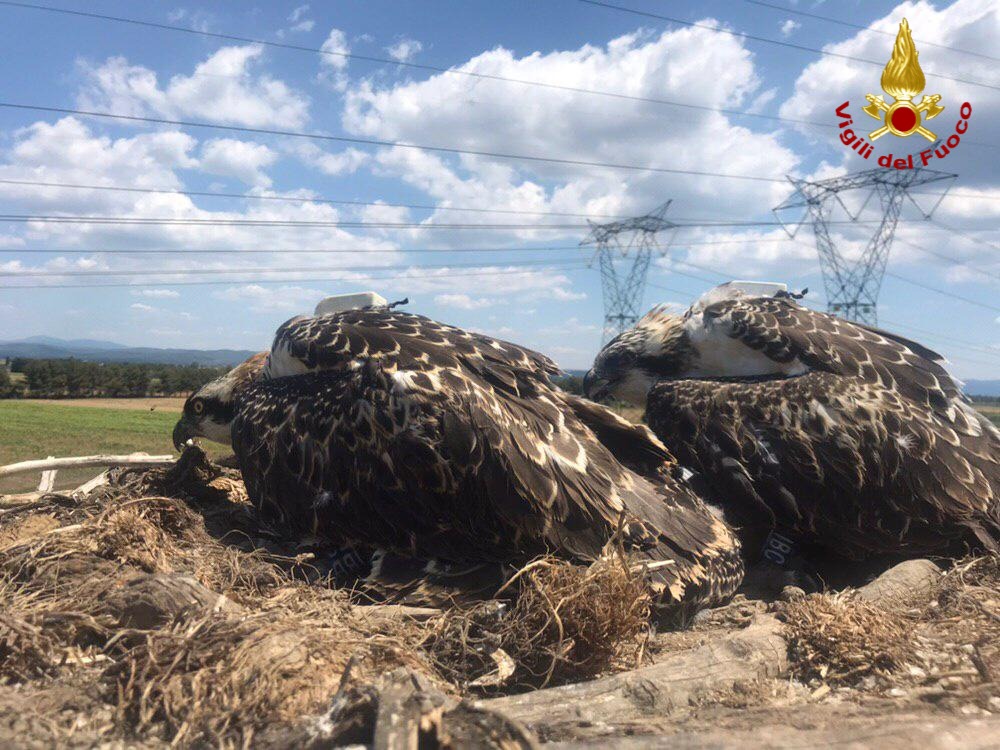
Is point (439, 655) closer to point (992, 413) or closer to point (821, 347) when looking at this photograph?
point (821, 347)

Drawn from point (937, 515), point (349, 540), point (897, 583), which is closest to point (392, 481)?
point (349, 540)

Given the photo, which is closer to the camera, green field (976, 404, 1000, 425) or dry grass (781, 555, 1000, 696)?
dry grass (781, 555, 1000, 696)

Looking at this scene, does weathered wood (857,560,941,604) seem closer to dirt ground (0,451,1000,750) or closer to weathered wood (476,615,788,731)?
dirt ground (0,451,1000,750)

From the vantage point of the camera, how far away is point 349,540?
11.7 feet

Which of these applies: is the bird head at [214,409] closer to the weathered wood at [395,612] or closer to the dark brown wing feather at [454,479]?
the dark brown wing feather at [454,479]

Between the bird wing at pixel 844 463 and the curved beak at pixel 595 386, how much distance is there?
1.08 metres

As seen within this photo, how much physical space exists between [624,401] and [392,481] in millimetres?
2594

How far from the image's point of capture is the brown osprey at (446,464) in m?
3.26

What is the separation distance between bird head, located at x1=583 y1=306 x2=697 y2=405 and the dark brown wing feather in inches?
56.8

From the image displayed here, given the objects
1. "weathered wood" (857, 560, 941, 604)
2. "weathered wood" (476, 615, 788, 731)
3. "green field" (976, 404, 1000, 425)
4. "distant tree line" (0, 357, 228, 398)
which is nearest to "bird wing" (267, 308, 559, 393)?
"weathered wood" (476, 615, 788, 731)

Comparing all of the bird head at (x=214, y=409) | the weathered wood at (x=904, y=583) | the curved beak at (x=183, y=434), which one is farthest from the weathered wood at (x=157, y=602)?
the weathered wood at (x=904, y=583)

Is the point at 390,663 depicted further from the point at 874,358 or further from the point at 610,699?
the point at 874,358

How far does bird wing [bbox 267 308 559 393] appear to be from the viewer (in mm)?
3605

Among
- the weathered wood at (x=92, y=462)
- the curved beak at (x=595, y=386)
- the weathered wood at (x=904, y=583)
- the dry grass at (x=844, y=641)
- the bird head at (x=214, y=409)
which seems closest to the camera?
the dry grass at (x=844, y=641)
